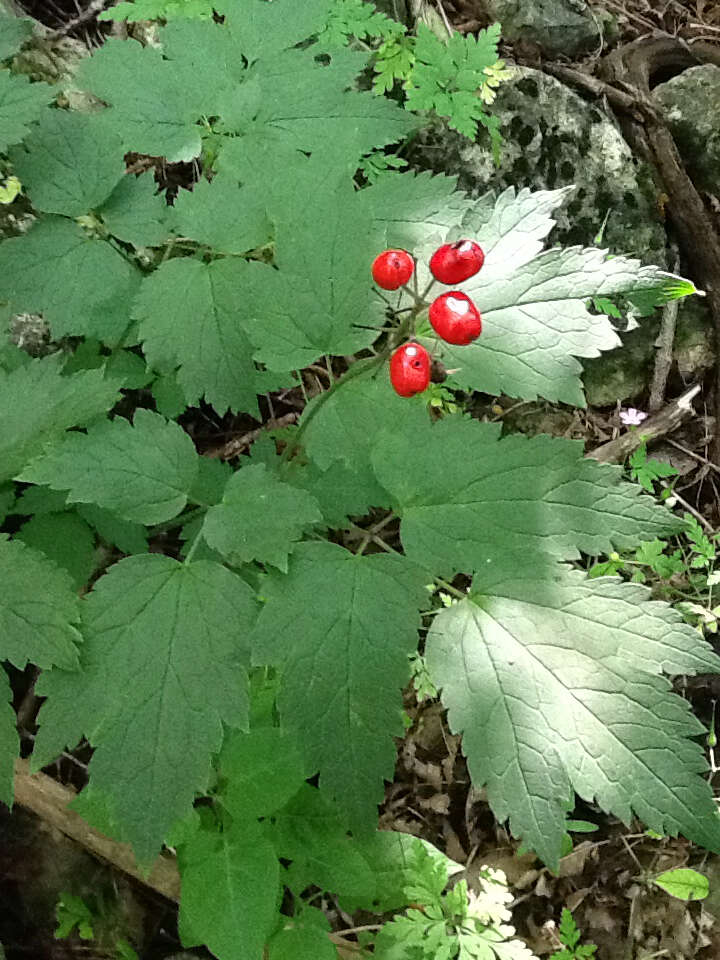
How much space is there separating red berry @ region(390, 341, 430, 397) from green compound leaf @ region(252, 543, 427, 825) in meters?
0.35

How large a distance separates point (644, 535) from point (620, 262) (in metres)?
0.56

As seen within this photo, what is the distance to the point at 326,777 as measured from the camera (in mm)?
1192

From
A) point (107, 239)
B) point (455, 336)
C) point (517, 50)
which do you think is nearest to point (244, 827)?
point (455, 336)

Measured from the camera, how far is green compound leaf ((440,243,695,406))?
1.43 m

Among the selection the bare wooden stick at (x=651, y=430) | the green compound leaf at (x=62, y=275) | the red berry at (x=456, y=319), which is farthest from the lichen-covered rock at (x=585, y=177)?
the red berry at (x=456, y=319)

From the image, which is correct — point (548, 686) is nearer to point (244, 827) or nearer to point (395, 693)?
point (395, 693)

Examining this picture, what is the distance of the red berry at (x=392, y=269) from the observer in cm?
126

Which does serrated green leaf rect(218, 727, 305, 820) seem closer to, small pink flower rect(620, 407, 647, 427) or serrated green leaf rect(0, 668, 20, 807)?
serrated green leaf rect(0, 668, 20, 807)


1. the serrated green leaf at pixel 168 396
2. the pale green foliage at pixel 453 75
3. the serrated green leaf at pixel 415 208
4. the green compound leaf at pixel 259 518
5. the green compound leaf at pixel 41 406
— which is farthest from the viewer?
the pale green foliage at pixel 453 75

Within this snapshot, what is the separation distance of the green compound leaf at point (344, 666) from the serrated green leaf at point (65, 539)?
761 millimetres

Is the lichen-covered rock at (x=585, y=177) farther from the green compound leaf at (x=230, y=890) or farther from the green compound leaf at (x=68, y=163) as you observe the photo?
the green compound leaf at (x=230, y=890)

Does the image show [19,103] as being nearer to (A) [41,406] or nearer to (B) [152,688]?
(A) [41,406]

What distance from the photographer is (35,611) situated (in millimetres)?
1261

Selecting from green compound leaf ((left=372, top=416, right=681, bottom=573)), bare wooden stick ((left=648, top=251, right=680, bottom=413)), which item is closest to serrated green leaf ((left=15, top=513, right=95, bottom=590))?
green compound leaf ((left=372, top=416, right=681, bottom=573))
